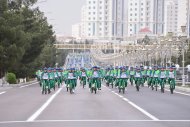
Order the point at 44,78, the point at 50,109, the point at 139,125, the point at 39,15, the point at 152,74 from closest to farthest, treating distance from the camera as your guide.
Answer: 1. the point at 139,125
2. the point at 50,109
3. the point at 44,78
4. the point at 152,74
5. the point at 39,15

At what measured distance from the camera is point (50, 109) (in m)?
23.7

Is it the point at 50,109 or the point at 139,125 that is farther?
the point at 50,109

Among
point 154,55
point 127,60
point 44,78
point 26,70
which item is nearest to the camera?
point 44,78

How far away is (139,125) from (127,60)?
12384 cm

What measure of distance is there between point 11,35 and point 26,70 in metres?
13.0

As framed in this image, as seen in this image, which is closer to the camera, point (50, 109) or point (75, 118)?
point (75, 118)

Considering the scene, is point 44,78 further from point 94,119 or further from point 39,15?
point 39,15

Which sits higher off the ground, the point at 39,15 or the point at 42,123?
the point at 39,15

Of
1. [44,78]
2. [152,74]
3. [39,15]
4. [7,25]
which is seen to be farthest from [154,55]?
[44,78]

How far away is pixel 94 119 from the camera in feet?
62.4

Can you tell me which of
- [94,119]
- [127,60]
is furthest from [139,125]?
[127,60]

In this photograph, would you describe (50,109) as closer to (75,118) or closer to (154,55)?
(75,118)

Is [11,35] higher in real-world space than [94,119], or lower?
higher

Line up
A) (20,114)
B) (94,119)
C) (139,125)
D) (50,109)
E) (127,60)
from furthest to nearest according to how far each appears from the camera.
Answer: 1. (127,60)
2. (50,109)
3. (20,114)
4. (94,119)
5. (139,125)
